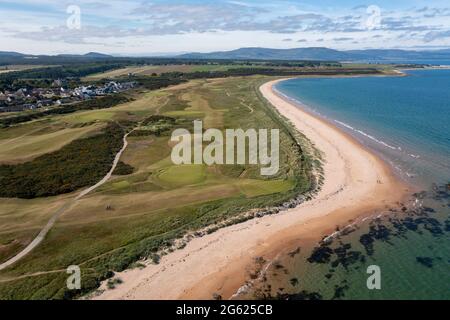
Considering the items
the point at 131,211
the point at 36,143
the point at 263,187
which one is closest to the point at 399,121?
the point at 263,187

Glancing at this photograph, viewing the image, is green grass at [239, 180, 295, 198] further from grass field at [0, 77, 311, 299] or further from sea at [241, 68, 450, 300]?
sea at [241, 68, 450, 300]

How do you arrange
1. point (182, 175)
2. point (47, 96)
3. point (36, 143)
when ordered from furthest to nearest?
point (47, 96)
point (36, 143)
point (182, 175)

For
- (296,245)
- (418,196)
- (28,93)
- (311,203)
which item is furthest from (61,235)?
(28,93)

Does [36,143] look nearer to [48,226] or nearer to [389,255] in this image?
[48,226]

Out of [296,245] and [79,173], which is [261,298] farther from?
[79,173]

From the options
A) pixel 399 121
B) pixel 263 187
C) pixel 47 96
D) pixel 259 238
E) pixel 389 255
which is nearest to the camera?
pixel 389 255

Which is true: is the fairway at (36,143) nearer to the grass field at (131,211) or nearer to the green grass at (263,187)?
the grass field at (131,211)
